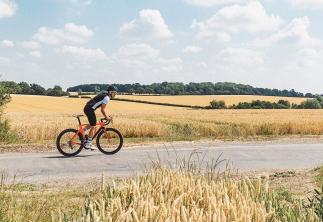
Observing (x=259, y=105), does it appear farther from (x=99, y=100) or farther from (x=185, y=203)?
(x=185, y=203)

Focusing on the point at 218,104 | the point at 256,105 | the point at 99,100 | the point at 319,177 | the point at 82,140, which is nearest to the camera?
the point at 319,177

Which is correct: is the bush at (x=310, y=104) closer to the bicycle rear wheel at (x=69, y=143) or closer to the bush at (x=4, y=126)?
the bush at (x=4, y=126)

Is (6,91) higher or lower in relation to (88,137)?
higher

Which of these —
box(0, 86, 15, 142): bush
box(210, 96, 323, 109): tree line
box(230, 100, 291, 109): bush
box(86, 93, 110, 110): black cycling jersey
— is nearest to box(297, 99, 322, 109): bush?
box(210, 96, 323, 109): tree line

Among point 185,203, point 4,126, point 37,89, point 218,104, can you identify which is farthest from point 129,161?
point 37,89

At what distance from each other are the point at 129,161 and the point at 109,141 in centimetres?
130

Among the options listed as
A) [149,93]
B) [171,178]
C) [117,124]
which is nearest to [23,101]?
[149,93]

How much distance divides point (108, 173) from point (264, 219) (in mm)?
9897

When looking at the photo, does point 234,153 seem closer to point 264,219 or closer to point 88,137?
point 88,137

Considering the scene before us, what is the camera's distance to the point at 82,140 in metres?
16.8

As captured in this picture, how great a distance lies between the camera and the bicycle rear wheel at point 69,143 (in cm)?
1664

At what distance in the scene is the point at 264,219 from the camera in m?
4.09

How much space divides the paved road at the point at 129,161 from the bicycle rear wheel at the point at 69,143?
0.24 metres

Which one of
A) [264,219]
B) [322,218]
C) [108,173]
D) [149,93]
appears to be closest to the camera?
[264,219]
